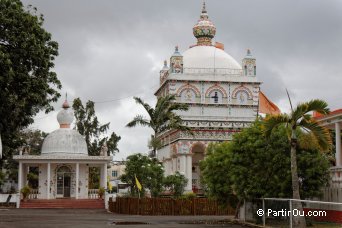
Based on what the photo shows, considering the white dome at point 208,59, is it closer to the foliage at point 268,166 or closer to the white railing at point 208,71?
the white railing at point 208,71

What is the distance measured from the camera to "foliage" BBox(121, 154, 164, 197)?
3819 centimetres

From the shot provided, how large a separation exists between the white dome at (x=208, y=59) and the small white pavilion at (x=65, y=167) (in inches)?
599

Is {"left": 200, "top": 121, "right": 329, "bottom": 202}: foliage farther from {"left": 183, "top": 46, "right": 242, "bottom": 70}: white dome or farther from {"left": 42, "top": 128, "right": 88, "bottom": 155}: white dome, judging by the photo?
{"left": 183, "top": 46, "right": 242, "bottom": 70}: white dome

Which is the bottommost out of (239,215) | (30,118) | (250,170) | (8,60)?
(239,215)

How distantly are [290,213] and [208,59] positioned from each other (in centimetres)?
3985

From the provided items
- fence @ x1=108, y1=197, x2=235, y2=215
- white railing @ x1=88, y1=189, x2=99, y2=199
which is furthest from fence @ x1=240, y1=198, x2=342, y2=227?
white railing @ x1=88, y1=189, x2=99, y2=199

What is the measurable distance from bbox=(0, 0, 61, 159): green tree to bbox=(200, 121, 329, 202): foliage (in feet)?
30.6

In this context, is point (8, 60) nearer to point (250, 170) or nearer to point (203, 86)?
point (250, 170)

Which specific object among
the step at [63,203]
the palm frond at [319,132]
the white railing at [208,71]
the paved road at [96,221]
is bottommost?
the paved road at [96,221]

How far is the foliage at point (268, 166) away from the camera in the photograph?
24.5 metres

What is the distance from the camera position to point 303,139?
73.8 feet

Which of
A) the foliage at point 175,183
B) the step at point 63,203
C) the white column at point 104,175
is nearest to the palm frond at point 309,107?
the foliage at point 175,183

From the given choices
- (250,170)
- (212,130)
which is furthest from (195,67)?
(250,170)

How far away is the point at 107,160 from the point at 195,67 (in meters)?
16.2
